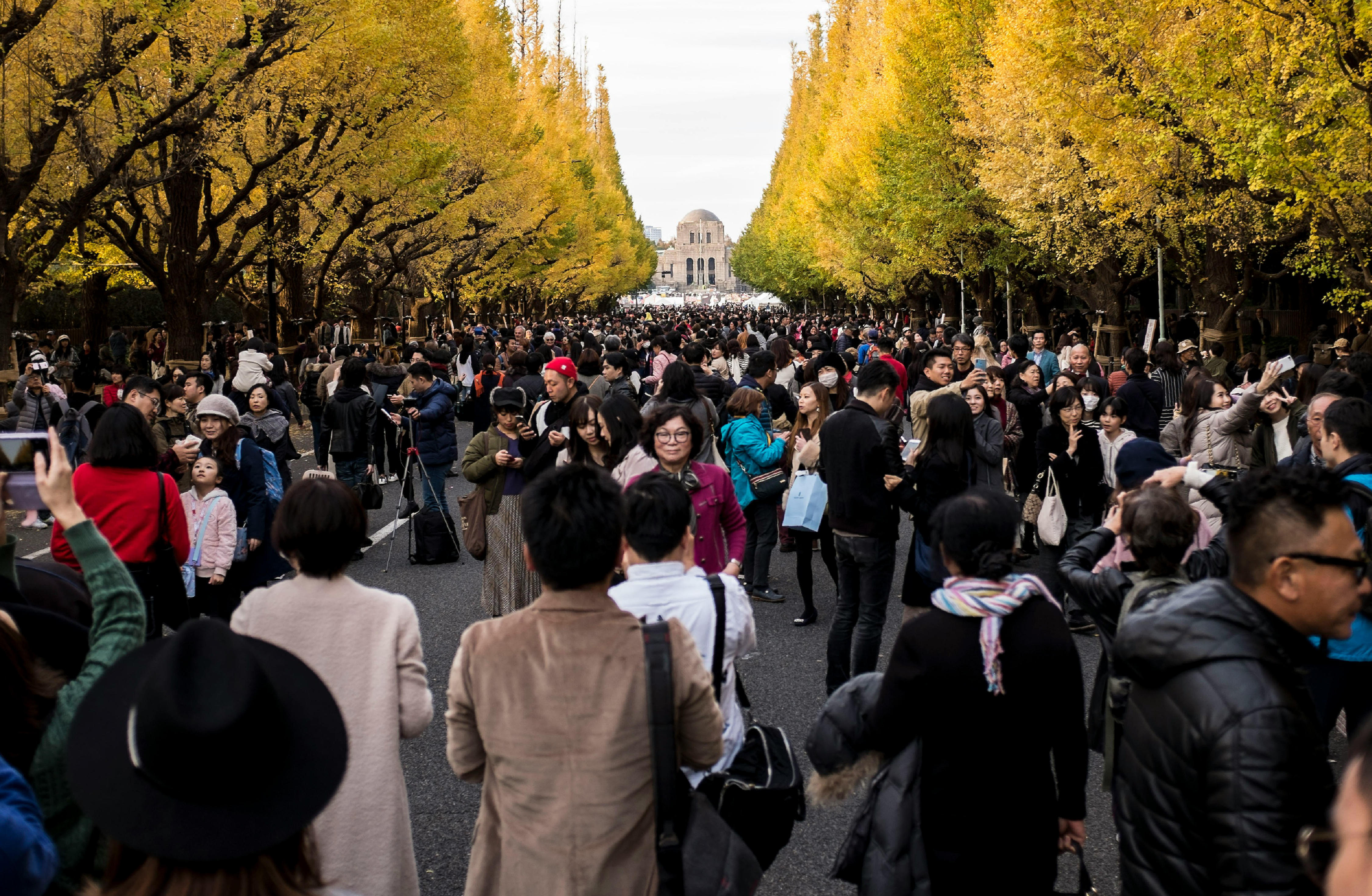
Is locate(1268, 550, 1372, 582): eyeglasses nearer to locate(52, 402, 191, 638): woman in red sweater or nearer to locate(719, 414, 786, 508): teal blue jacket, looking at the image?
locate(52, 402, 191, 638): woman in red sweater

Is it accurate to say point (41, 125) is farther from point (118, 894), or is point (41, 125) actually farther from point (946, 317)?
point (946, 317)

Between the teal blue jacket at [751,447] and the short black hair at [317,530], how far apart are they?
4.51 m

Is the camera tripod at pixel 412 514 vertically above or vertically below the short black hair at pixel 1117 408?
below

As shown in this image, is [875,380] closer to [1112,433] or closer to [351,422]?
[1112,433]

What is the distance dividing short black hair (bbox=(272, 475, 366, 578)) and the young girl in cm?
509

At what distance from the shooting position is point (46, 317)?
3441 centimetres

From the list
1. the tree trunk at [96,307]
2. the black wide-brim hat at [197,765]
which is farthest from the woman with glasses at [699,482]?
the tree trunk at [96,307]

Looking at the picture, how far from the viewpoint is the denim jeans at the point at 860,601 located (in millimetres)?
5414

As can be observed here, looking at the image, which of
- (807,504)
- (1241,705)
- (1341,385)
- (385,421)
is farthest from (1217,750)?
(385,421)

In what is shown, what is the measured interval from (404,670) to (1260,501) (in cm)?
197

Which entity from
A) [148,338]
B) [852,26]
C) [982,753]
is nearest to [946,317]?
[852,26]

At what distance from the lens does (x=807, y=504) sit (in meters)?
6.69

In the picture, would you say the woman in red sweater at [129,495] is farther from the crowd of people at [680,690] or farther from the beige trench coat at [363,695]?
the beige trench coat at [363,695]

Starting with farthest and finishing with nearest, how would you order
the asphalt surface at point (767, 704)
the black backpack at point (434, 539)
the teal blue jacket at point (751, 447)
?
the black backpack at point (434, 539)
the teal blue jacket at point (751, 447)
the asphalt surface at point (767, 704)
